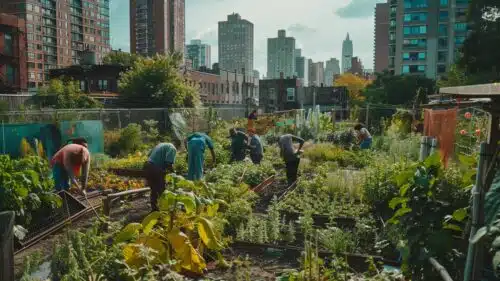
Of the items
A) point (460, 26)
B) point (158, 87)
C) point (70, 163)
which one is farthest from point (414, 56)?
point (70, 163)

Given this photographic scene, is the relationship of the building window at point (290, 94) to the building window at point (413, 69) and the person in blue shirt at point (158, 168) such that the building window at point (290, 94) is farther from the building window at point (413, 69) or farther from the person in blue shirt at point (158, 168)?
→ the person in blue shirt at point (158, 168)

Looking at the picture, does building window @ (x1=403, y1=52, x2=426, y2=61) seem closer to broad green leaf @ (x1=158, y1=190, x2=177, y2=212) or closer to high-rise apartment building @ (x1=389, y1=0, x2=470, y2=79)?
high-rise apartment building @ (x1=389, y1=0, x2=470, y2=79)

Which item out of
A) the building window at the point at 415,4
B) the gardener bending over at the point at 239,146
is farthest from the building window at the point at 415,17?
the gardener bending over at the point at 239,146

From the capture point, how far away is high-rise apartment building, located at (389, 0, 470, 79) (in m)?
97.2

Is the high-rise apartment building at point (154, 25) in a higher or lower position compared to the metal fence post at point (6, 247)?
higher

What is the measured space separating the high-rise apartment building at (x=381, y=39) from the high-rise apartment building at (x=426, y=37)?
172ft

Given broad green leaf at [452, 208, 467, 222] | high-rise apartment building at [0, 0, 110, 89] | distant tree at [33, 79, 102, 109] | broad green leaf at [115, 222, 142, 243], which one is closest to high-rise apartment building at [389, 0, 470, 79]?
high-rise apartment building at [0, 0, 110, 89]

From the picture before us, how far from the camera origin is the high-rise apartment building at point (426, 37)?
9719 cm

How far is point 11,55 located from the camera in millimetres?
39469

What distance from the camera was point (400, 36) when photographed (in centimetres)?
10050

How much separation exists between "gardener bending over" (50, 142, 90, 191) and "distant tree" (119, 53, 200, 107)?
73.0 ft

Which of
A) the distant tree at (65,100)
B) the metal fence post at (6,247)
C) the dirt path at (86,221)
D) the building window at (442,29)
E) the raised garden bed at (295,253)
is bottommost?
the dirt path at (86,221)

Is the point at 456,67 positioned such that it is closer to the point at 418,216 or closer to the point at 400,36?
the point at 418,216

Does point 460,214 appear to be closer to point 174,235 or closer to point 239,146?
point 174,235
